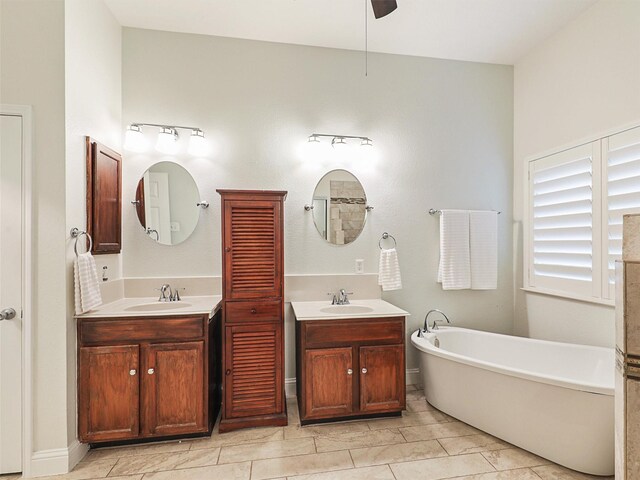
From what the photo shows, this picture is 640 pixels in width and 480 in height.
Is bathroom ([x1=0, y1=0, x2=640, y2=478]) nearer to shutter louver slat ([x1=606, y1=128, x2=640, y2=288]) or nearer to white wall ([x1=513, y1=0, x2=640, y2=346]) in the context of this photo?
white wall ([x1=513, y1=0, x2=640, y2=346])

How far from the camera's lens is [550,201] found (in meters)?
2.85

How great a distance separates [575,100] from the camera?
8.61 ft

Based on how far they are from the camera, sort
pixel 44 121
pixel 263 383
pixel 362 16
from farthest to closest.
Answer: pixel 362 16
pixel 263 383
pixel 44 121

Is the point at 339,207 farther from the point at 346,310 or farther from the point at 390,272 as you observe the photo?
the point at 346,310

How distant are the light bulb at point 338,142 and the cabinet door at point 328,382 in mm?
1756

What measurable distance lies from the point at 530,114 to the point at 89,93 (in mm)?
3728

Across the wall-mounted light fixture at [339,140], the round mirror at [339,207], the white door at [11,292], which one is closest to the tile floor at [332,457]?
the white door at [11,292]

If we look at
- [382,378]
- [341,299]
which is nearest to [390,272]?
[341,299]

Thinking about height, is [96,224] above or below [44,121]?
below

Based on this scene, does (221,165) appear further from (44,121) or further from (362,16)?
(362,16)

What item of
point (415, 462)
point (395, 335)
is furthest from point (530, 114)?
point (415, 462)

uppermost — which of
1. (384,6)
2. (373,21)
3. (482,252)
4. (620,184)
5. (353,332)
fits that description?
(373,21)

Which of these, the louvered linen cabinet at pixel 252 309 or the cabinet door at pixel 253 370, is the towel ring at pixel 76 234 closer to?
the louvered linen cabinet at pixel 252 309

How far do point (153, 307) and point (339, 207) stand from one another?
5.80 ft
